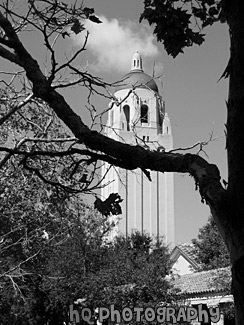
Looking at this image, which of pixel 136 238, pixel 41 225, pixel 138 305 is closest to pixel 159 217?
pixel 136 238

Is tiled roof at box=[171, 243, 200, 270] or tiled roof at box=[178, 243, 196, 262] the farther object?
tiled roof at box=[178, 243, 196, 262]

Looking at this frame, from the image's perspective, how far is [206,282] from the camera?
24922 mm

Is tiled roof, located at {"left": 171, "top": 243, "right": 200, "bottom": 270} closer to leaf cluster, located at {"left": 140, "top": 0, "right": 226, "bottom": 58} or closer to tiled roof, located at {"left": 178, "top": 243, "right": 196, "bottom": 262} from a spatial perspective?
tiled roof, located at {"left": 178, "top": 243, "right": 196, "bottom": 262}

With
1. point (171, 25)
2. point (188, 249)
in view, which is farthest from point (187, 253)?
point (171, 25)

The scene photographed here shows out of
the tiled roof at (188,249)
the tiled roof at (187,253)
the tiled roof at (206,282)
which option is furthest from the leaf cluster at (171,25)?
the tiled roof at (188,249)

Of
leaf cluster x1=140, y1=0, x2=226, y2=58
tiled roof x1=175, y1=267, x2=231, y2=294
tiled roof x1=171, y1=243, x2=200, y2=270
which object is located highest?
tiled roof x1=171, y1=243, x2=200, y2=270

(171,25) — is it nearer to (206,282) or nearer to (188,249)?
(206,282)

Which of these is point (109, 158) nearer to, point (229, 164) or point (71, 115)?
point (71, 115)

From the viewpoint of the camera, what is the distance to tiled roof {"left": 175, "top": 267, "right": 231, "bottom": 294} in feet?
63.5

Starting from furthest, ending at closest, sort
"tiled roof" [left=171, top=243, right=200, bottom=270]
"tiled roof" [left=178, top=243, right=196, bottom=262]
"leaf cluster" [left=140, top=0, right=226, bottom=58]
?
"tiled roof" [left=178, top=243, right=196, bottom=262] < "tiled roof" [left=171, top=243, right=200, bottom=270] < "leaf cluster" [left=140, top=0, right=226, bottom=58]

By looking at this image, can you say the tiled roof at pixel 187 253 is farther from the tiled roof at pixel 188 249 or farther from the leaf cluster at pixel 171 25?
the leaf cluster at pixel 171 25

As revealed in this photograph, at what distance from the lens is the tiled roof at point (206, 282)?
19.3 m

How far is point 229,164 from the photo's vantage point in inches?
112

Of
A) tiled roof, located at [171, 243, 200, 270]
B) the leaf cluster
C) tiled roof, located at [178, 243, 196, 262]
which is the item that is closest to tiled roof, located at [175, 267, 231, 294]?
tiled roof, located at [171, 243, 200, 270]
